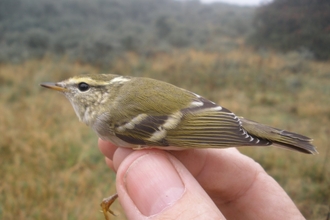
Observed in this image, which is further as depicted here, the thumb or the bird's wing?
the bird's wing

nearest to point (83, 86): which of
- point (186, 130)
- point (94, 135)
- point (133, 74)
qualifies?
point (186, 130)

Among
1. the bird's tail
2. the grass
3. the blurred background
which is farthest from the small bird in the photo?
the grass

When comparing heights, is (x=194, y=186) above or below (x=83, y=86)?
below

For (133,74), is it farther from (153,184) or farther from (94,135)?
(153,184)

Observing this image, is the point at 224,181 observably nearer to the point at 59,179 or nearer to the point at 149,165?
the point at 149,165

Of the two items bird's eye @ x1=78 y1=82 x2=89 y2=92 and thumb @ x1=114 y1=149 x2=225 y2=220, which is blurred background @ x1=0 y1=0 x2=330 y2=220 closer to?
thumb @ x1=114 y1=149 x2=225 y2=220

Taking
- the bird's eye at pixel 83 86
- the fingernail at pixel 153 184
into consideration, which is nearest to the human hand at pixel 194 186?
the fingernail at pixel 153 184
